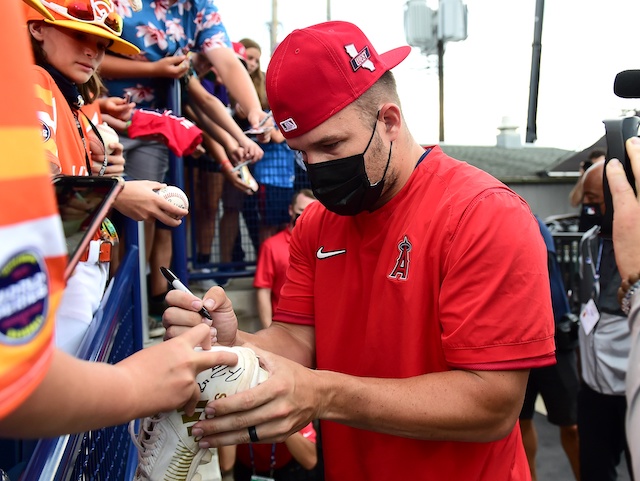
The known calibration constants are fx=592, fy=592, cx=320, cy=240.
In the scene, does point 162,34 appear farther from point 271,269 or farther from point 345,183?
point 345,183

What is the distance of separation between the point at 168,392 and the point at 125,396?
0.34ft

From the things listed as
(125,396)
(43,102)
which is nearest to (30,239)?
(125,396)

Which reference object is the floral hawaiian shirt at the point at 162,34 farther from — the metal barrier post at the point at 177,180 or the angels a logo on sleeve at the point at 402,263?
the angels a logo on sleeve at the point at 402,263

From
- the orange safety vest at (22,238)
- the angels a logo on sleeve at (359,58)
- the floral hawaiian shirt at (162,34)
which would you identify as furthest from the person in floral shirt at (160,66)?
the orange safety vest at (22,238)

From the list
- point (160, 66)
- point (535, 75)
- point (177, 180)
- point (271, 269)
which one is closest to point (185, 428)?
point (160, 66)

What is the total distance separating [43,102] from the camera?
5.86 feet

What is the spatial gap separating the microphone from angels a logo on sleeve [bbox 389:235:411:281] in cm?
73

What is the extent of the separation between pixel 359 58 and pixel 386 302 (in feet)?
2.56

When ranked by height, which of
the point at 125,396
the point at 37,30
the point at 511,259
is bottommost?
the point at 511,259

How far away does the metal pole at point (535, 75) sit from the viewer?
31.4 ft

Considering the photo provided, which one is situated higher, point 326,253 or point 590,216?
point 326,253

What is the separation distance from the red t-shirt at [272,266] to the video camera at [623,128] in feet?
11.1

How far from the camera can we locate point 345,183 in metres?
1.88

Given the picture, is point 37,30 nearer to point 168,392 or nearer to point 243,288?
point 168,392
